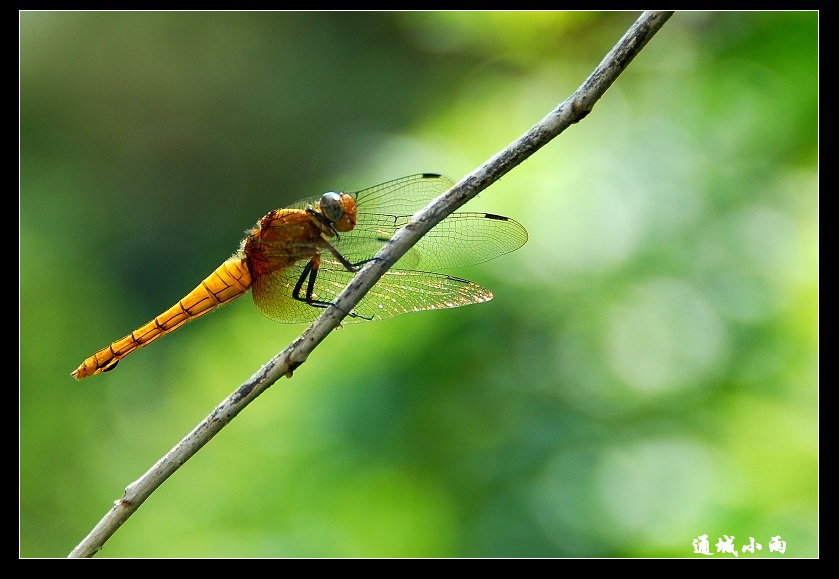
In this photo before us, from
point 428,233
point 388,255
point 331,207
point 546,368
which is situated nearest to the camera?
point 388,255

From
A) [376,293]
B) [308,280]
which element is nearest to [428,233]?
[376,293]

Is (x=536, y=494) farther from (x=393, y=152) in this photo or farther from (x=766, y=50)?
(x=766, y=50)

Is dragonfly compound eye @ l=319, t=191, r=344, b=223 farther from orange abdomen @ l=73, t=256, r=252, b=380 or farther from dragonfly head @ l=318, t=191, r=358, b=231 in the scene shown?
orange abdomen @ l=73, t=256, r=252, b=380

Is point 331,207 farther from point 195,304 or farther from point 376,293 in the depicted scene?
point 195,304

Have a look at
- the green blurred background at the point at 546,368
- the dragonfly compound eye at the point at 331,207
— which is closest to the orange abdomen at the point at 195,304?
the dragonfly compound eye at the point at 331,207

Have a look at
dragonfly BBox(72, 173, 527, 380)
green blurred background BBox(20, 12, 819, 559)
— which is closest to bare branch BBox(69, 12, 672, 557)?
dragonfly BBox(72, 173, 527, 380)
